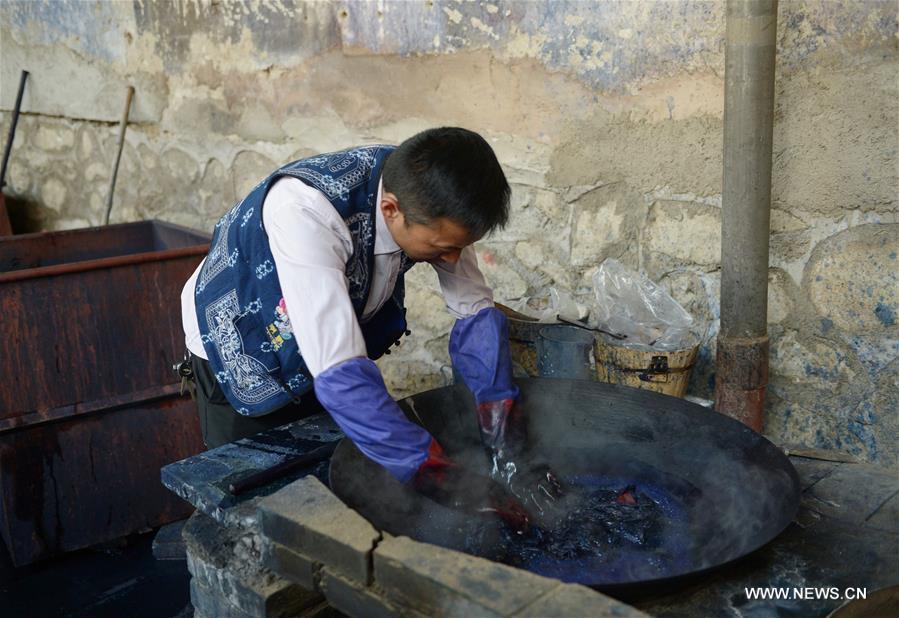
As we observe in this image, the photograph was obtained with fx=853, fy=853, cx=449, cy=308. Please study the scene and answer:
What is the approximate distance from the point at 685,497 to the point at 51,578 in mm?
2593

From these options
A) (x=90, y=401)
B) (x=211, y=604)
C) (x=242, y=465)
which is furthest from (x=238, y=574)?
(x=90, y=401)

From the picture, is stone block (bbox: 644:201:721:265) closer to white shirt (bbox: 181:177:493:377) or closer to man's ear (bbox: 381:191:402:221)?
white shirt (bbox: 181:177:493:377)

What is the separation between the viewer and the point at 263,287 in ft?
7.09

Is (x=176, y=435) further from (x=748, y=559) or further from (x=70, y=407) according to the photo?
(x=748, y=559)

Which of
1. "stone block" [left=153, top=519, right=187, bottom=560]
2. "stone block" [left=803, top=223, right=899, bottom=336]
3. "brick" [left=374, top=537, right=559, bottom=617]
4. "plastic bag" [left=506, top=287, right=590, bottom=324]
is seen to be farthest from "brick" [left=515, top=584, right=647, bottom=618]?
"stone block" [left=153, top=519, right=187, bottom=560]

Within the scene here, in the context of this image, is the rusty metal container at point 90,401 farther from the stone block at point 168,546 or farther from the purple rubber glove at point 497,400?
the purple rubber glove at point 497,400

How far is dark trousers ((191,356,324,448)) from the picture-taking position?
8.26 ft

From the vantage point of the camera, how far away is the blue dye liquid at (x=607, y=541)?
1.84 metres

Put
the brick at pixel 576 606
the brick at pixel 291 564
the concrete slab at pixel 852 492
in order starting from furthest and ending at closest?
the concrete slab at pixel 852 492, the brick at pixel 291 564, the brick at pixel 576 606

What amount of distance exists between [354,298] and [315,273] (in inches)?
13.4

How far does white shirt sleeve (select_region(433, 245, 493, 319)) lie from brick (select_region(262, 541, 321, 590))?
961mm

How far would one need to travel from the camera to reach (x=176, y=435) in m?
3.66

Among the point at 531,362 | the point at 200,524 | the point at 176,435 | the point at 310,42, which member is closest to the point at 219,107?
the point at 310,42

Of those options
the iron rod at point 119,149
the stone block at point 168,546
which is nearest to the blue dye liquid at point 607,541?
the stone block at point 168,546
